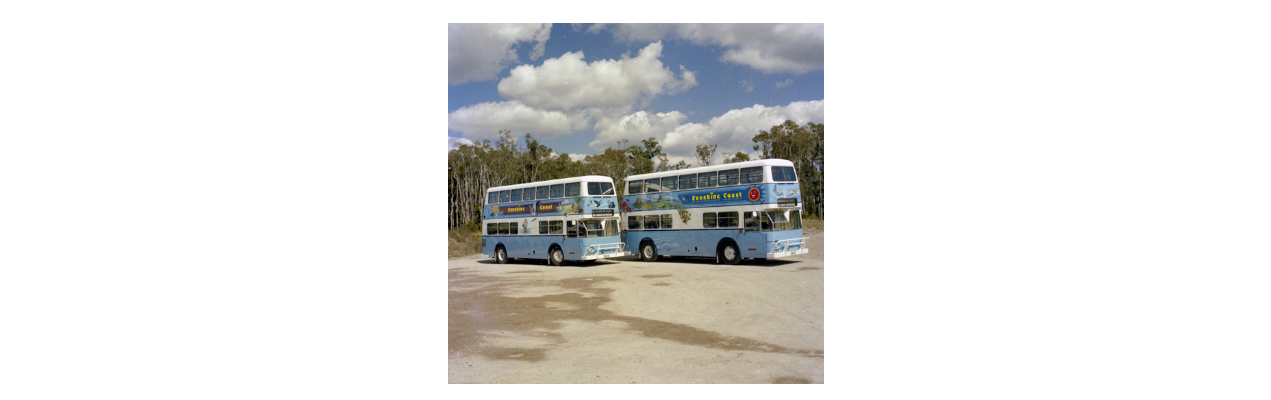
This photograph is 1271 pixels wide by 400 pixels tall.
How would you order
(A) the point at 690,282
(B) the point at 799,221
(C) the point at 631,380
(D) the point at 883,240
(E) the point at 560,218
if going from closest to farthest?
Answer: (C) the point at 631,380
(D) the point at 883,240
(A) the point at 690,282
(B) the point at 799,221
(E) the point at 560,218

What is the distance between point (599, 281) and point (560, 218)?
4.21m

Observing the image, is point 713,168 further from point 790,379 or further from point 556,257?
point 790,379

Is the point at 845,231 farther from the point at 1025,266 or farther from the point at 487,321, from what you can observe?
the point at 487,321

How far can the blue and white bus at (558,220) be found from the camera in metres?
14.1

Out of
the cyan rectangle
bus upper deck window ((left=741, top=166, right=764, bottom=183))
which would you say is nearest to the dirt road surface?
the cyan rectangle

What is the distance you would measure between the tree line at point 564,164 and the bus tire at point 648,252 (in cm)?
251

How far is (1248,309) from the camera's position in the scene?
18.5 ft

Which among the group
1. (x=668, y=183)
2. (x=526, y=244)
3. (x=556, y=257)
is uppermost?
(x=668, y=183)

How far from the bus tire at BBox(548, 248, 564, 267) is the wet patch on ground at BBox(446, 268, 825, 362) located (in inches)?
173

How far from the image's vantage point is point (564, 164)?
19031 mm

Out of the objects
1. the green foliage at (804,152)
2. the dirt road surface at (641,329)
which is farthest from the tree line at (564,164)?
the dirt road surface at (641,329)

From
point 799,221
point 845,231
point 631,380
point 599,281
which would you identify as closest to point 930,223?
point 845,231

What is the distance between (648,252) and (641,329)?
9.45 meters

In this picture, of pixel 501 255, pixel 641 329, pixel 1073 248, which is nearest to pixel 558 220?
pixel 501 255
